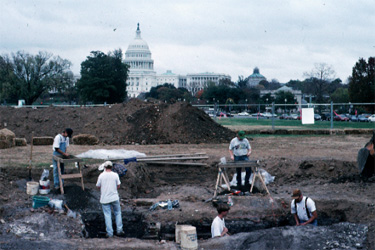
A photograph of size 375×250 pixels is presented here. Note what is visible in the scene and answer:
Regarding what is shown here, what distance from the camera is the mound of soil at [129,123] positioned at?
2836cm

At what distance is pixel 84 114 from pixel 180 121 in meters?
8.20

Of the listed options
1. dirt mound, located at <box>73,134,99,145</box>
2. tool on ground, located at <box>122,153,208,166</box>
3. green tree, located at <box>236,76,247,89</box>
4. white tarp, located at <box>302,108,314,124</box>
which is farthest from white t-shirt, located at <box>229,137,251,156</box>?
green tree, located at <box>236,76,247,89</box>

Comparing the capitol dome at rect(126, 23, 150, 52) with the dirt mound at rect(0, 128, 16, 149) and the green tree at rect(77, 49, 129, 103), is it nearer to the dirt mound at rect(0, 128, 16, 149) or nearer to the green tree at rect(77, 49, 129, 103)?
the green tree at rect(77, 49, 129, 103)

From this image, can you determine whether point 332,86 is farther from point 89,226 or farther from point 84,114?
point 89,226

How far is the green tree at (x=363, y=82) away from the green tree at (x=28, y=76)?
164ft

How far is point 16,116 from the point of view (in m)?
33.8

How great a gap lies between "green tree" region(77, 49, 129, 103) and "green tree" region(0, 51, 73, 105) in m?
5.21

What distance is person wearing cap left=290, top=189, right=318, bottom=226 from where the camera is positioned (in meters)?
10.5

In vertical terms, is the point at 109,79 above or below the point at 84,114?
above

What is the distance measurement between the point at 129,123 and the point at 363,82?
53.5 meters

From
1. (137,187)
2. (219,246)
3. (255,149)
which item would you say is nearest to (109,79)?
(255,149)

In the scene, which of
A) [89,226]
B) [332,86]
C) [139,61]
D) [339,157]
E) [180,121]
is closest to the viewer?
[89,226]

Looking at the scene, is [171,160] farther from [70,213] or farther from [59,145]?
[70,213]

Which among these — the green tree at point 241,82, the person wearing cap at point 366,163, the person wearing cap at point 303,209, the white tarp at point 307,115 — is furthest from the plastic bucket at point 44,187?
the green tree at point 241,82
